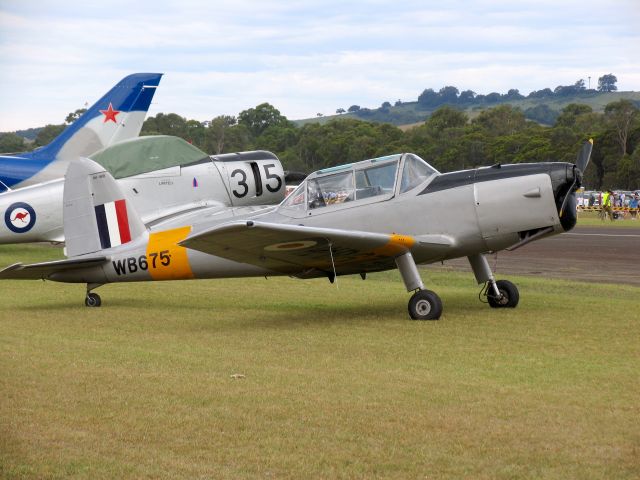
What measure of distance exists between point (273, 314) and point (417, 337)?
283 centimetres

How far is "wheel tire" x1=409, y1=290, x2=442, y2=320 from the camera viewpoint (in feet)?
34.3

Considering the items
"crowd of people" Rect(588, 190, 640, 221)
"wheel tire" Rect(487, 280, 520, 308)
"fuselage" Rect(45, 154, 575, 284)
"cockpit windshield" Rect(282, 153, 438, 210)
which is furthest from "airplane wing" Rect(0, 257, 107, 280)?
"crowd of people" Rect(588, 190, 640, 221)

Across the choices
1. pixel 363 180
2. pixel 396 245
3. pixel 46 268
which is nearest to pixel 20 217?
pixel 46 268

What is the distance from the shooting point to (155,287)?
49.9 ft

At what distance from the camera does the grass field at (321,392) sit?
16.0ft

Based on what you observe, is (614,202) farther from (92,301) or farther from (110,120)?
(92,301)

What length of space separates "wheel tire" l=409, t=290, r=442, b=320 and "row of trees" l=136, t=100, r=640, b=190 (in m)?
26.4

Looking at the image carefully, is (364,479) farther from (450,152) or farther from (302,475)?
(450,152)

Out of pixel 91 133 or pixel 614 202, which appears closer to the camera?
pixel 91 133

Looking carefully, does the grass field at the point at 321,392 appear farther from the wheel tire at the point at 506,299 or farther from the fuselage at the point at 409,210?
the fuselage at the point at 409,210

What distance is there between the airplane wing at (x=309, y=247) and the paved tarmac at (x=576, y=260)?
3.38m

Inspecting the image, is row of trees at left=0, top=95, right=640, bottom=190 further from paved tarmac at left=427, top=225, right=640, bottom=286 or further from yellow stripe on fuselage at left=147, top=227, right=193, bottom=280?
yellow stripe on fuselage at left=147, top=227, right=193, bottom=280

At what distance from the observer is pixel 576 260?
21375 mm

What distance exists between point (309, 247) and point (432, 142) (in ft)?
144
